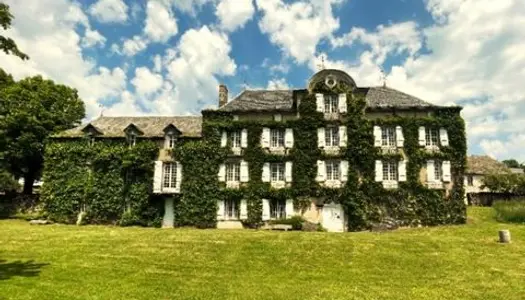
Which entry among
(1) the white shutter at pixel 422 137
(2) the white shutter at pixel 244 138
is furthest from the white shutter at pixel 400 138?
(2) the white shutter at pixel 244 138

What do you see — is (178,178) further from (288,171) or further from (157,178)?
(288,171)

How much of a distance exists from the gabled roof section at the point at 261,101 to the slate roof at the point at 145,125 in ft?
10.4

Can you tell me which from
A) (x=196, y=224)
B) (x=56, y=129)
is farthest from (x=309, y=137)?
(x=56, y=129)

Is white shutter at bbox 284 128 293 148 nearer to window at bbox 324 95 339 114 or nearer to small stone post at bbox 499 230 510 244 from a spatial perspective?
window at bbox 324 95 339 114

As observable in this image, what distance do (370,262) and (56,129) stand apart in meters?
31.5

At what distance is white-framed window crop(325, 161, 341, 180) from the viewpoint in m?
28.9

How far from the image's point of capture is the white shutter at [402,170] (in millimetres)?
28266

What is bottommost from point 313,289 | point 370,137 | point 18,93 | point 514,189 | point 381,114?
point 313,289

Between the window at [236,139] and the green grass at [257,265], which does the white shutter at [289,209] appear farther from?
the window at [236,139]

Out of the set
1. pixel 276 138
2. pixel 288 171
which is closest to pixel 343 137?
pixel 288 171

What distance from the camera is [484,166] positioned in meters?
52.0

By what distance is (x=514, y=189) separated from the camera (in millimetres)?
39188

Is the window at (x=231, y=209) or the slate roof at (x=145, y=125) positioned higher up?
the slate roof at (x=145, y=125)

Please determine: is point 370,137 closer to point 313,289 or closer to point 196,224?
point 196,224
